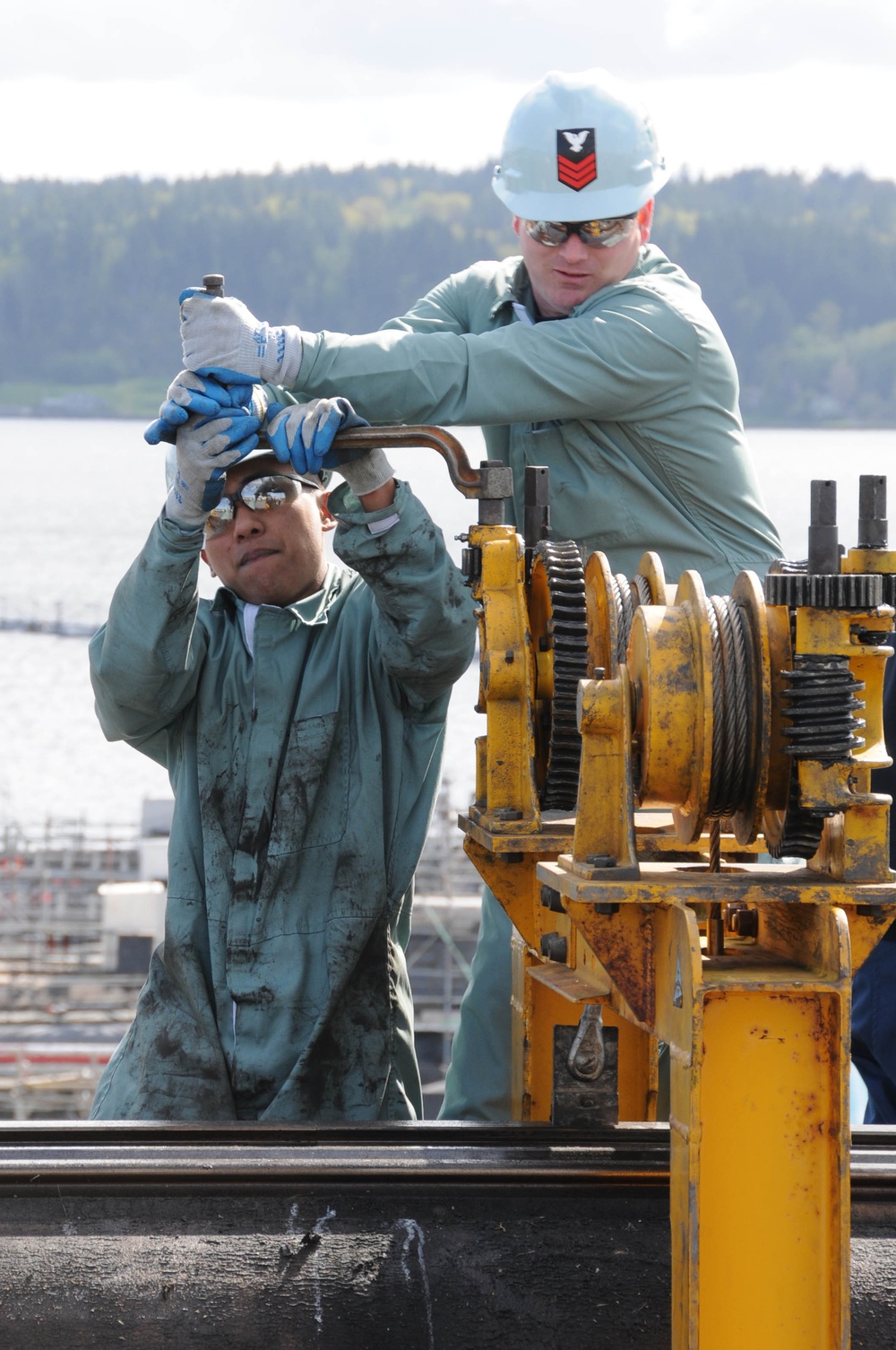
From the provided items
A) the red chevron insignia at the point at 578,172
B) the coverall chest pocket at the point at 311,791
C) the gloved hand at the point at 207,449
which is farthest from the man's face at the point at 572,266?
the coverall chest pocket at the point at 311,791

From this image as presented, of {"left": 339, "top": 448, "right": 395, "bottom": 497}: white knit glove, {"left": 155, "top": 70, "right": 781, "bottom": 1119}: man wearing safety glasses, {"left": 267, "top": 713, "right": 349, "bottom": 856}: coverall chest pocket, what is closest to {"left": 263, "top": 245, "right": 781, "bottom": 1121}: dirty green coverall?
{"left": 155, "top": 70, "right": 781, "bottom": 1119}: man wearing safety glasses

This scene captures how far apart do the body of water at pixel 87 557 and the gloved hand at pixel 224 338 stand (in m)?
14.5

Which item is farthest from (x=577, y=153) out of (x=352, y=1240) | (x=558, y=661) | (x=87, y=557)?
(x=87, y=557)

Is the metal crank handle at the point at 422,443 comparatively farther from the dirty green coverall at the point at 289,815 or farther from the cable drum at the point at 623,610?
the cable drum at the point at 623,610

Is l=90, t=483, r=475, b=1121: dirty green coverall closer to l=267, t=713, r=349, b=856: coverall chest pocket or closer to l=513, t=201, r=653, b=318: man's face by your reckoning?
l=267, t=713, r=349, b=856: coverall chest pocket

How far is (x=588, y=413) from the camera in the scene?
3.18 meters

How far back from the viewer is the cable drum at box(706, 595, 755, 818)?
6.51 feet

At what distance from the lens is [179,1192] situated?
2.36 metres

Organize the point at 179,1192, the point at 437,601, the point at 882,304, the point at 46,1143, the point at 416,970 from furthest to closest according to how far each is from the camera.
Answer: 1. the point at 882,304
2. the point at 416,970
3. the point at 437,601
4. the point at 46,1143
5. the point at 179,1192

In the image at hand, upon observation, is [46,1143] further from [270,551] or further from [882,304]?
[882,304]

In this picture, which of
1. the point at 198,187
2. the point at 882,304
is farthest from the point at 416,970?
the point at 198,187

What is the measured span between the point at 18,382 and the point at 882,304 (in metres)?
28.5

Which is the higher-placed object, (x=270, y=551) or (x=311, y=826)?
(x=270, y=551)

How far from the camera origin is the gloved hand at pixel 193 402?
109 inches
